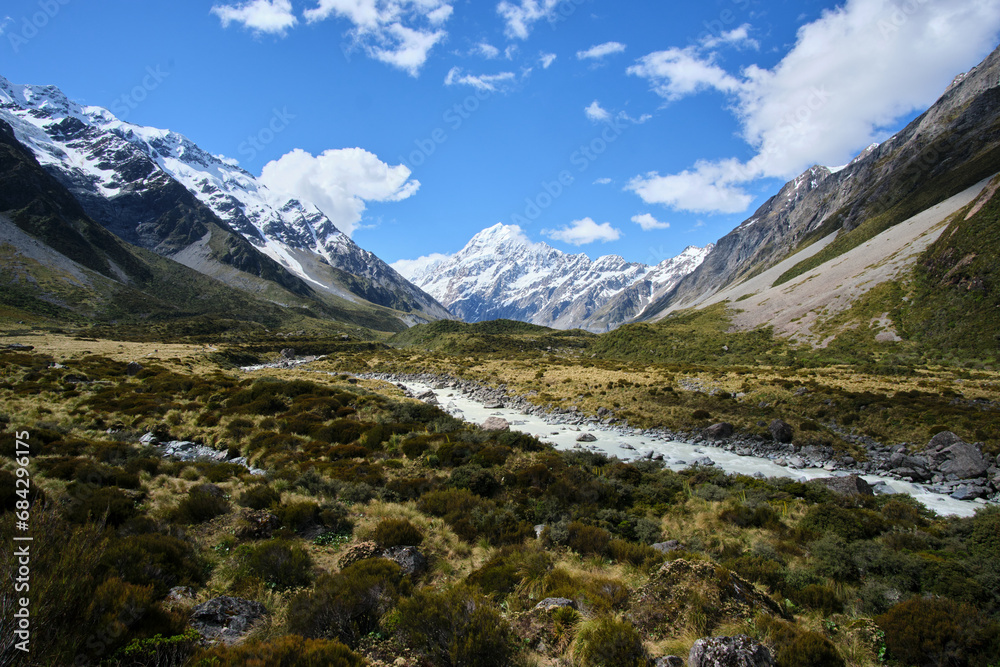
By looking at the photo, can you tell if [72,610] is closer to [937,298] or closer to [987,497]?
[987,497]

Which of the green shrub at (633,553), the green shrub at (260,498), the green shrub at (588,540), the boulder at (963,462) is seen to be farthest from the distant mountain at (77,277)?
the boulder at (963,462)

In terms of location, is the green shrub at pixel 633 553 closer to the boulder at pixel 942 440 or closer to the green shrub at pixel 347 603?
the green shrub at pixel 347 603

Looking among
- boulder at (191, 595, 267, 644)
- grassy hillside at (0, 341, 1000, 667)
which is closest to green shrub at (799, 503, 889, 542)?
grassy hillside at (0, 341, 1000, 667)

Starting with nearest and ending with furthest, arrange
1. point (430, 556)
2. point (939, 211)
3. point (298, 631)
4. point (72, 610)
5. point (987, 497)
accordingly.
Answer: point (72, 610) < point (298, 631) < point (430, 556) < point (987, 497) < point (939, 211)

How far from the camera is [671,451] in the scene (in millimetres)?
25172

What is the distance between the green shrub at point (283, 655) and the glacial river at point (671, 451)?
19.4 metres

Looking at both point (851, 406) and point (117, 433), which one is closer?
point (117, 433)

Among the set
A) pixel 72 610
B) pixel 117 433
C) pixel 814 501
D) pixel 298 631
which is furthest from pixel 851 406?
pixel 117 433

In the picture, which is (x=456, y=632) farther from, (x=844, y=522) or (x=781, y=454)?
(x=781, y=454)

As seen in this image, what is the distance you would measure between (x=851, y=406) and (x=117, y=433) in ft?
140

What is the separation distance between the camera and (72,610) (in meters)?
5.28

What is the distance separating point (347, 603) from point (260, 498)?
22.0ft

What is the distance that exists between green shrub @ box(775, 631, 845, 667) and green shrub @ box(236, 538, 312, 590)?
9084 millimetres

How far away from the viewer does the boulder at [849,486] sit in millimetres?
15828
